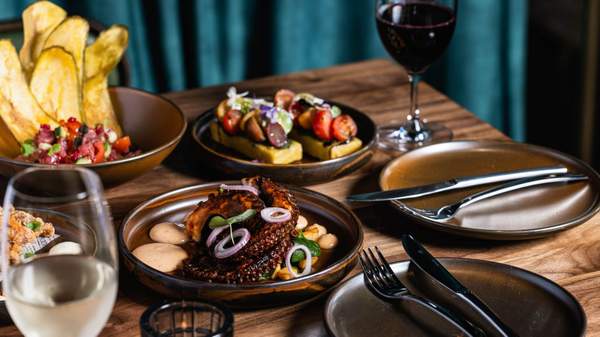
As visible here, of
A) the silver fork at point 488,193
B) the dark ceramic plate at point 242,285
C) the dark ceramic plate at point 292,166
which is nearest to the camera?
the dark ceramic plate at point 242,285

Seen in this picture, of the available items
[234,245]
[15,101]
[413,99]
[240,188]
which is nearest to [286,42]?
[413,99]

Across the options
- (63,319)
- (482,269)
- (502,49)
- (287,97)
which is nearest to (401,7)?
(287,97)

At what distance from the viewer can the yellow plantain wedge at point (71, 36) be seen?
154cm

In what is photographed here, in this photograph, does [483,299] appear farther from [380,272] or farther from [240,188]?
[240,188]

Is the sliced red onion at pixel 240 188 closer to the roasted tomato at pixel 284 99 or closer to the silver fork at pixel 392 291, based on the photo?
the silver fork at pixel 392 291

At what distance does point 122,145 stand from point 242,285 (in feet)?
1.89

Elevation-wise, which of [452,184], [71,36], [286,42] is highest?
[71,36]

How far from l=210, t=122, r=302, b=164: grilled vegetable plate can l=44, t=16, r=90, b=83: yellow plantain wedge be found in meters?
0.30

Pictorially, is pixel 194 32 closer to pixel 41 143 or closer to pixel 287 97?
pixel 287 97

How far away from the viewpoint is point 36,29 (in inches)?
62.1

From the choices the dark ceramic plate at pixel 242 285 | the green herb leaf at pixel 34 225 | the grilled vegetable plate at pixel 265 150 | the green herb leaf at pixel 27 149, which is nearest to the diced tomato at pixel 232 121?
the grilled vegetable plate at pixel 265 150

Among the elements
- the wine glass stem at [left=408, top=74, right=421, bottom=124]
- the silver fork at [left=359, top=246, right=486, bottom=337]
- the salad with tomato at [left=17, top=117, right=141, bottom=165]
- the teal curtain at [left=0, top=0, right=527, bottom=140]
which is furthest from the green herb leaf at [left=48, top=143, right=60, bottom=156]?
the teal curtain at [left=0, top=0, right=527, bottom=140]

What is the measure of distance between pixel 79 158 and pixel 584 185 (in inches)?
33.2

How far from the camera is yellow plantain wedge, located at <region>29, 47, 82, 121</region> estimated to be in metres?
1.50
